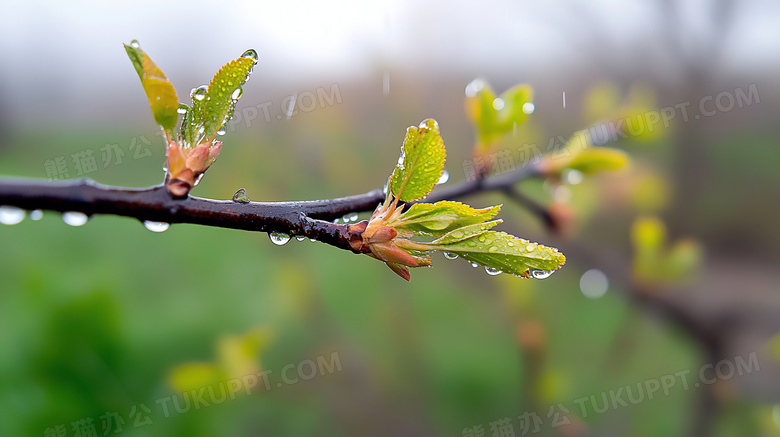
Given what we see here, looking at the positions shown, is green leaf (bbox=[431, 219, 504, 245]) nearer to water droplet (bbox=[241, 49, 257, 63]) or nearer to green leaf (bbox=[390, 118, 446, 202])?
green leaf (bbox=[390, 118, 446, 202])

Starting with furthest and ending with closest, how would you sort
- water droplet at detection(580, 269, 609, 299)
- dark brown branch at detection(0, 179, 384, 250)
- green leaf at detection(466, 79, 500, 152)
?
water droplet at detection(580, 269, 609, 299) < green leaf at detection(466, 79, 500, 152) < dark brown branch at detection(0, 179, 384, 250)

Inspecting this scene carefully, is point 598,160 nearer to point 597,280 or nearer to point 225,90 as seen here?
point 225,90

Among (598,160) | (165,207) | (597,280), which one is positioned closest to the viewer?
(165,207)

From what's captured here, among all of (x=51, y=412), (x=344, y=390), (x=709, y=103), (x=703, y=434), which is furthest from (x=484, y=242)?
(x=709, y=103)

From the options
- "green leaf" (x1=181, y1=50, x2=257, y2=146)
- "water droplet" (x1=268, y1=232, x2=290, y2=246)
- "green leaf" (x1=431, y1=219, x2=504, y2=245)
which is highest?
"green leaf" (x1=181, y1=50, x2=257, y2=146)

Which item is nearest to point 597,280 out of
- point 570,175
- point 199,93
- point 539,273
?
point 570,175

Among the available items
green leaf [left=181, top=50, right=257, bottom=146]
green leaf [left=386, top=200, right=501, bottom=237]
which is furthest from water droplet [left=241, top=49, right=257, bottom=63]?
green leaf [left=386, top=200, right=501, bottom=237]

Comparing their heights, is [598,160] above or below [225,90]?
below

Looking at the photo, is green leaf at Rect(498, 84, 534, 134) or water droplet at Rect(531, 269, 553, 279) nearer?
water droplet at Rect(531, 269, 553, 279)
